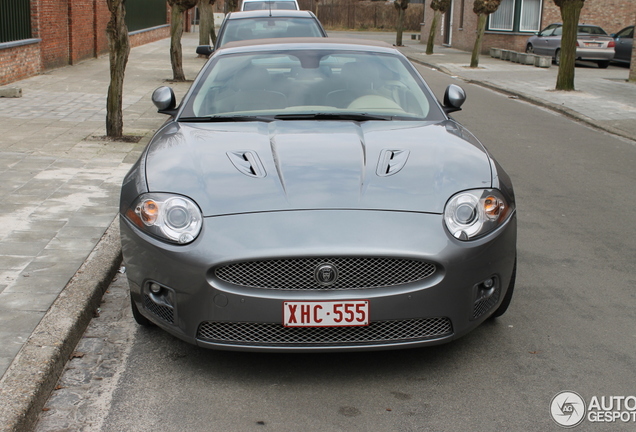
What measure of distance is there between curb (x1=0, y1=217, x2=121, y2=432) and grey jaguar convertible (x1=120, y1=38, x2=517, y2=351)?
370 mm

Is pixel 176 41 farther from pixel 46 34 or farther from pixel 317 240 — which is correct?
pixel 317 240

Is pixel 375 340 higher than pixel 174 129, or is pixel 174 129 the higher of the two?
pixel 174 129

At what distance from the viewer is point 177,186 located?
12.7 feet

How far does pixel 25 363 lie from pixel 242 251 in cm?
110

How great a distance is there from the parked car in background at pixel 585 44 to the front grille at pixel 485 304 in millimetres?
25242

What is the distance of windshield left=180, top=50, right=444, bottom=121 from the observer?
5.12 metres

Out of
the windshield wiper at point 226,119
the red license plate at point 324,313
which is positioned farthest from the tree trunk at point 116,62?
the red license plate at point 324,313

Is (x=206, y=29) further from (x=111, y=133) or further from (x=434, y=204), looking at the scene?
(x=434, y=204)

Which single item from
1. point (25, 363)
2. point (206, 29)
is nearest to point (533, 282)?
point (25, 363)

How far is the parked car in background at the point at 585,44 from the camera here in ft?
92.3

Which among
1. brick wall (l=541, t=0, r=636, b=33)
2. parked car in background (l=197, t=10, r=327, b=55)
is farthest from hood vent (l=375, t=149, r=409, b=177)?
brick wall (l=541, t=0, r=636, b=33)

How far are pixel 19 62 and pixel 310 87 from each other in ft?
43.8

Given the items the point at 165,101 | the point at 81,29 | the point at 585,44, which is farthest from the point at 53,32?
the point at 585,44

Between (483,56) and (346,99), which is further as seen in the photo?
(483,56)
